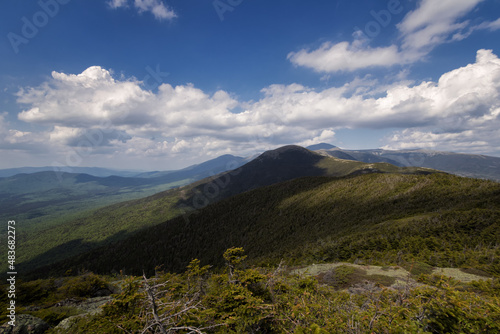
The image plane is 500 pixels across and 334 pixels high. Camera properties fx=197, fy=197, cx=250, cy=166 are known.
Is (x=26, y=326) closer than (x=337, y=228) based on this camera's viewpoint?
Yes

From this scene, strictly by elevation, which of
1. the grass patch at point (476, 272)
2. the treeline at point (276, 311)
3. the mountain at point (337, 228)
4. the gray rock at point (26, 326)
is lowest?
the mountain at point (337, 228)

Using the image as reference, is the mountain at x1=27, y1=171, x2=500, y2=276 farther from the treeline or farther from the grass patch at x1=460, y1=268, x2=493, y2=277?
the treeline

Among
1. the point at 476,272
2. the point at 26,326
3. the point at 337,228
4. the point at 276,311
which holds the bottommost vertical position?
the point at 337,228

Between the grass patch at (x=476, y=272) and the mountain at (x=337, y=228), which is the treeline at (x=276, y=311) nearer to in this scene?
the grass patch at (x=476, y=272)

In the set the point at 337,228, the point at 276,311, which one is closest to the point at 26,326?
the point at 276,311

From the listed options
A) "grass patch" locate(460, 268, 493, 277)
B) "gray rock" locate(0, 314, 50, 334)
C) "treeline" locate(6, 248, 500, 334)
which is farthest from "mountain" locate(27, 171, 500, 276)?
"treeline" locate(6, 248, 500, 334)

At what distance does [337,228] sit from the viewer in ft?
198

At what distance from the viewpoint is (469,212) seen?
32.1 m

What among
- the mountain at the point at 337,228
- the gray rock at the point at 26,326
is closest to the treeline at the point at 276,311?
the gray rock at the point at 26,326

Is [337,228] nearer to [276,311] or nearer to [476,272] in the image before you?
[476,272]

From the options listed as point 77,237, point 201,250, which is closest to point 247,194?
point 201,250

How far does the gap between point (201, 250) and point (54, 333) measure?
10021 cm

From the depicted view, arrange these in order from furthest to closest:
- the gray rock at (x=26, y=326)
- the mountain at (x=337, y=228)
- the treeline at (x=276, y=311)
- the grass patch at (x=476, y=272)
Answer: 1. the mountain at (x=337, y=228)
2. the grass patch at (x=476, y=272)
3. the gray rock at (x=26, y=326)
4. the treeline at (x=276, y=311)

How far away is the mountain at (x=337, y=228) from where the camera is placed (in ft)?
86.0
